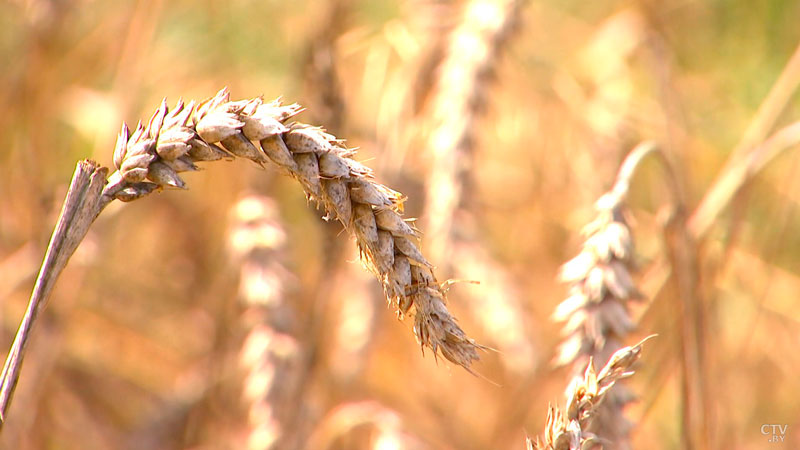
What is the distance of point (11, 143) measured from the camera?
279 cm

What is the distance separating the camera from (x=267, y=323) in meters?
1.82

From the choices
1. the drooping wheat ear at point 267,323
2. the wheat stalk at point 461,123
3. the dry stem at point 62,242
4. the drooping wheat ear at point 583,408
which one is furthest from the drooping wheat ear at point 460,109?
the dry stem at point 62,242

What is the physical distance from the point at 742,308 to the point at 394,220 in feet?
8.66

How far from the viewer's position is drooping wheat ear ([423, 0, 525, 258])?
1872 mm

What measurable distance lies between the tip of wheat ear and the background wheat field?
0.39m

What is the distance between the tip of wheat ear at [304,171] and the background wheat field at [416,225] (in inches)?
15.3

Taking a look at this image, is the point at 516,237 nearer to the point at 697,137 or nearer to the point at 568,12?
the point at 697,137

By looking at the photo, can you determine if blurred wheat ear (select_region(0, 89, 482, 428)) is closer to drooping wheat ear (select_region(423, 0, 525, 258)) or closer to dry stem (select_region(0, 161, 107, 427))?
dry stem (select_region(0, 161, 107, 427))

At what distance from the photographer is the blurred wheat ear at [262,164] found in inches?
30.8

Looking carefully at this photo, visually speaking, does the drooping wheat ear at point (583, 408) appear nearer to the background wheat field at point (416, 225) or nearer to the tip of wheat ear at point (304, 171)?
the tip of wheat ear at point (304, 171)
